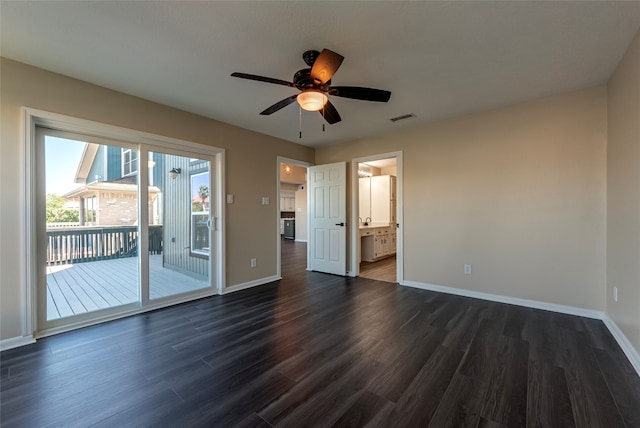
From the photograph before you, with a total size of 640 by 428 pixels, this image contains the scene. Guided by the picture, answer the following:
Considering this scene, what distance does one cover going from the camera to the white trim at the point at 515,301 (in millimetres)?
2896

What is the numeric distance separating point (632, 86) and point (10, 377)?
5.24 meters

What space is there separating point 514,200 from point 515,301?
1.28 m

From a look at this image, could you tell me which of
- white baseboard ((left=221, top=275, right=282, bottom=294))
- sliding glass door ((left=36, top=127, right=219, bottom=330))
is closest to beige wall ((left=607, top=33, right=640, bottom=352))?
white baseboard ((left=221, top=275, right=282, bottom=294))

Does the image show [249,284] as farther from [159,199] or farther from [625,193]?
[625,193]

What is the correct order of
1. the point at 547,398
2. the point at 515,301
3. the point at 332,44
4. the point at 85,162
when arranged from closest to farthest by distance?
the point at 547,398
the point at 332,44
the point at 85,162
the point at 515,301

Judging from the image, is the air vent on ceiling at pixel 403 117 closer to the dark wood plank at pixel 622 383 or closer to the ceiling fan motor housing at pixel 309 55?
the ceiling fan motor housing at pixel 309 55

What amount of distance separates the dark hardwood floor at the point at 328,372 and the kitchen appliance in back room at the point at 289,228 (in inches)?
318

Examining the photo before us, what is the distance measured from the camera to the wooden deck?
2.66m

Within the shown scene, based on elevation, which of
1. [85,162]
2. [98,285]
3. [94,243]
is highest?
[85,162]

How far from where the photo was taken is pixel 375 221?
23.4ft

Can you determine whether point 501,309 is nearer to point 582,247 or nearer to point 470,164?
point 582,247

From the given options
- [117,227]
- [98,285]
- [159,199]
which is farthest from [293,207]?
[98,285]

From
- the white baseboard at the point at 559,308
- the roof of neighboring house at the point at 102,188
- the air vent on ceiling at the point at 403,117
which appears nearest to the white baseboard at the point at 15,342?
the roof of neighboring house at the point at 102,188

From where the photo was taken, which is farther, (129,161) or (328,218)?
(328,218)
